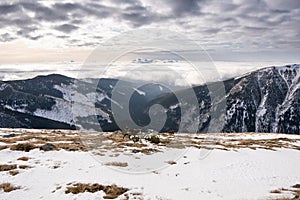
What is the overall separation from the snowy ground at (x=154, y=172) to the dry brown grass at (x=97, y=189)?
416 mm

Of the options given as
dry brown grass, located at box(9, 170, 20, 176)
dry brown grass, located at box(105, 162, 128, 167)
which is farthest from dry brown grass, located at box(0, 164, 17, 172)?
dry brown grass, located at box(105, 162, 128, 167)

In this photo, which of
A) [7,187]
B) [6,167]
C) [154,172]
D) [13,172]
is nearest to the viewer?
[7,187]

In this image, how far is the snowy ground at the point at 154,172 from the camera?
55.4ft

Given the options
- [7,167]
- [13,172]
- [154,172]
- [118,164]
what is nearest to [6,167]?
[7,167]

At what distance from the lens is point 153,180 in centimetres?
1944

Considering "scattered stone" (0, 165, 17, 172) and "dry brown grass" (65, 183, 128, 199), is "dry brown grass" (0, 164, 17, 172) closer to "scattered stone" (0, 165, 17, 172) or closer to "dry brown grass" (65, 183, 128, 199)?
"scattered stone" (0, 165, 17, 172)

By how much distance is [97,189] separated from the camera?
57.0ft

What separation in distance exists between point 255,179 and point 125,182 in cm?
1055

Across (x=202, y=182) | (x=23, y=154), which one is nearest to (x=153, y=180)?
(x=202, y=182)

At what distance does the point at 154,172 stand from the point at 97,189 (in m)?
5.87

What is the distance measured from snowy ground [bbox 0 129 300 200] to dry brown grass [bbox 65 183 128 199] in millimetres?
416

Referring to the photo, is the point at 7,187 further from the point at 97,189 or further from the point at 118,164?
the point at 118,164

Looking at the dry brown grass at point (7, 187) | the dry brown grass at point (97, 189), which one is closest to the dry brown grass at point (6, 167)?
the dry brown grass at point (7, 187)

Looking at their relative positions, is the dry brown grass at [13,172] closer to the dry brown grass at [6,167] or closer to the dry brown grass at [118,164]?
the dry brown grass at [6,167]
